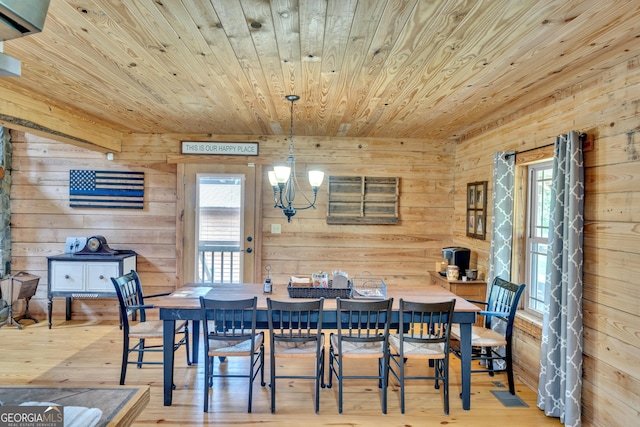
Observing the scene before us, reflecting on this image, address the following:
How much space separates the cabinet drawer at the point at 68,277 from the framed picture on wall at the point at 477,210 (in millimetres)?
4561

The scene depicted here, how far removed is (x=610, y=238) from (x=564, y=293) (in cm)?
46

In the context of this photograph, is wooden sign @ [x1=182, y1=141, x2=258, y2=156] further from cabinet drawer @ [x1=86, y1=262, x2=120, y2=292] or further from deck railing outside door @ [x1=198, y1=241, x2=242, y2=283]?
cabinet drawer @ [x1=86, y1=262, x2=120, y2=292]

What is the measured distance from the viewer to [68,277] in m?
4.41

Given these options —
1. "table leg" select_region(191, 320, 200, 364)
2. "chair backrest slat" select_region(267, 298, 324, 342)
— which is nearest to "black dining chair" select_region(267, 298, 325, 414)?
"chair backrest slat" select_region(267, 298, 324, 342)

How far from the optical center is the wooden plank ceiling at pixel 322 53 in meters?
1.72

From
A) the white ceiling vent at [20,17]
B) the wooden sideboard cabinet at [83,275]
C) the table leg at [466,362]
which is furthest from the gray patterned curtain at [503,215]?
the wooden sideboard cabinet at [83,275]

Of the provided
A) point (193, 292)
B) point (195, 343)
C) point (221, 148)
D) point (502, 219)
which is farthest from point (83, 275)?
point (502, 219)

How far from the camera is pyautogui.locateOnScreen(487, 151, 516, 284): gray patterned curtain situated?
3.47m

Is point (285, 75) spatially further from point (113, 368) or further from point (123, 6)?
point (113, 368)

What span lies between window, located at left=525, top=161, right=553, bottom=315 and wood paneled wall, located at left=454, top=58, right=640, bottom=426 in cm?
61

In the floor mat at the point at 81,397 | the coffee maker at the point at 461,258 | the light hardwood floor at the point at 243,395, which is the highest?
the coffee maker at the point at 461,258

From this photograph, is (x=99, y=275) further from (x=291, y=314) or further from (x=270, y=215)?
(x=291, y=314)

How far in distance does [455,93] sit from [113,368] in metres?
3.77

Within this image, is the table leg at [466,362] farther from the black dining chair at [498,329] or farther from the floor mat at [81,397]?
the floor mat at [81,397]
